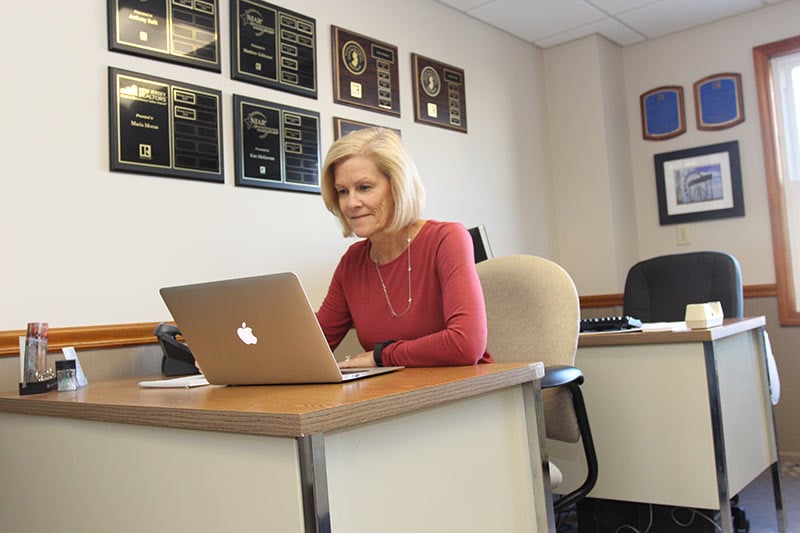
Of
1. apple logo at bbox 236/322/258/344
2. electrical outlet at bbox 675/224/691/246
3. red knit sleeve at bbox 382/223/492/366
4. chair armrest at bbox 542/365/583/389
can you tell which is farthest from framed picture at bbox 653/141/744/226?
apple logo at bbox 236/322/258/344

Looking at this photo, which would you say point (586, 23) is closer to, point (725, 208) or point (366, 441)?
point (725, 208)

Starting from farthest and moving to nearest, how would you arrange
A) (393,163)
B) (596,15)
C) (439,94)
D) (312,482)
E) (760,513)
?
(596,15)
(439,94)
(760,513)
(393,163)
(312,482)

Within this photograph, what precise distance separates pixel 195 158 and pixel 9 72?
1.90 feet

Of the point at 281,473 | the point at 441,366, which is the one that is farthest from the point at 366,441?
the point at 441,366

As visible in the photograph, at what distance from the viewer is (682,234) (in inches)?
156

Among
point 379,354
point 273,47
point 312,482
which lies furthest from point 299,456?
point 273,47

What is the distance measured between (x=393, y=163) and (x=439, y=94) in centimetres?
169

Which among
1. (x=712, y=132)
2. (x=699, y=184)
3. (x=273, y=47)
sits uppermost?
(x=273, y=47)

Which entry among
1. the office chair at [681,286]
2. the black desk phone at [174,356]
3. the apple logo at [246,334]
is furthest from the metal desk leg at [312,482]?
the office chair at [681,286]

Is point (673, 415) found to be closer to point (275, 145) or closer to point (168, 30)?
point (275, 145)

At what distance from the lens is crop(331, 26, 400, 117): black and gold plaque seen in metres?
2.89

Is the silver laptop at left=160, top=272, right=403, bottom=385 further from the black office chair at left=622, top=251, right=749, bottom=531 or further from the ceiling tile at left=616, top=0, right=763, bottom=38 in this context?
the ceiling tile at left=616, top=0, right=763, bottom=38

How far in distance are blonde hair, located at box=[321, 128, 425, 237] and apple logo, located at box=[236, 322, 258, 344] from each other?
59cm

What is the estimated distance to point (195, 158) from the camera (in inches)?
92.7
